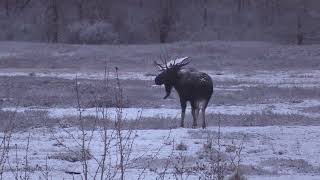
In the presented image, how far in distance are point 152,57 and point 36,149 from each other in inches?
1461

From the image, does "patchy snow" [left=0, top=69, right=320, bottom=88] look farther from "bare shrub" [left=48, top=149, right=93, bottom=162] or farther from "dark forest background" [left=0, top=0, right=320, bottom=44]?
"dark forest background" [left=0, top=0, right=320, bottom=44]

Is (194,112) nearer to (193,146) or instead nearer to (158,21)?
(193,146)

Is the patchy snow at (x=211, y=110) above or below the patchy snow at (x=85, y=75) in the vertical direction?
above

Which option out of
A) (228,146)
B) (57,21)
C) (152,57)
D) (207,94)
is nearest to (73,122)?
(207,94)

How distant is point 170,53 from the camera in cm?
5331

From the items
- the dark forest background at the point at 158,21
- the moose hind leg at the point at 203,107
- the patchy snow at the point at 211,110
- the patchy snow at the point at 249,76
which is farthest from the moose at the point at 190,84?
the dark forest background at the point at 158,21

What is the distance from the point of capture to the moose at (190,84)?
19.1m

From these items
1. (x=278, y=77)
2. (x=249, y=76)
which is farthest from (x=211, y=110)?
(x=249, y=76)

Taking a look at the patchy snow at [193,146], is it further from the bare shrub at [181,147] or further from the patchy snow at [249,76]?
the patchy snow at [249,76]

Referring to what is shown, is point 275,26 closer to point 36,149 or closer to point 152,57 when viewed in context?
point 152,57

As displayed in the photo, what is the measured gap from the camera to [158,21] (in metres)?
69.7

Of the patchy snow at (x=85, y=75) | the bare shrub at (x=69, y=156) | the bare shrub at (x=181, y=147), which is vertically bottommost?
the patchy snow at (x=85, y=75)

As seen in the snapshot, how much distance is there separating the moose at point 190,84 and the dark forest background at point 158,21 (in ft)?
147

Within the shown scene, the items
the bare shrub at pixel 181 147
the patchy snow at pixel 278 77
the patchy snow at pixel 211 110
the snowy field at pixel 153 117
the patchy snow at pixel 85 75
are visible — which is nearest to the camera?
the snowy field at pixel 153 117
